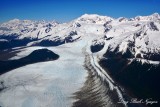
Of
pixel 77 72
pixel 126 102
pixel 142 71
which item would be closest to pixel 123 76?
pixel 142 71

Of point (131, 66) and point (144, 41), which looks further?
point (144, 41)

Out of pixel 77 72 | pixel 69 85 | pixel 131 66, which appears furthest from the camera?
pixel 77 72

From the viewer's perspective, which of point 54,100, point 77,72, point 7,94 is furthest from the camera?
point 77,72

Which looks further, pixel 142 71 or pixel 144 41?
pixel 144 41

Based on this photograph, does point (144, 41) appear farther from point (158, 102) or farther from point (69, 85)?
point (158, 102)

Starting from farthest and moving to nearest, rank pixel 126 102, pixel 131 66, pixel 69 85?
pixel 131 66 < pixel 69 85 < pixel 126 102

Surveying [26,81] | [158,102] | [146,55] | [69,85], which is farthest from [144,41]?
[158,102]

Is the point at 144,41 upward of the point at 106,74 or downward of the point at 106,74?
upward

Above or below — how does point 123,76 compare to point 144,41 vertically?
below

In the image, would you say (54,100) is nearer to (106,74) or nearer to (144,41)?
(106,74)
